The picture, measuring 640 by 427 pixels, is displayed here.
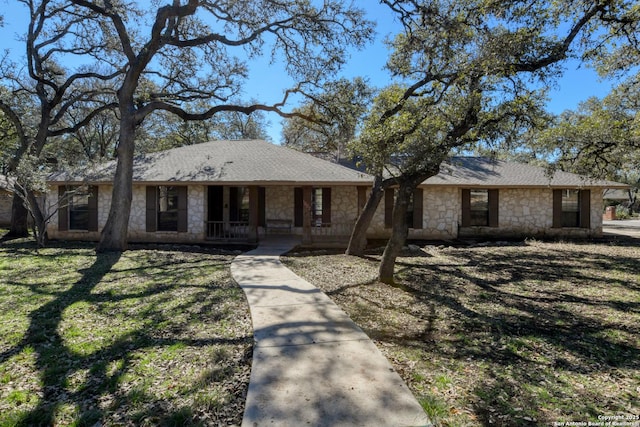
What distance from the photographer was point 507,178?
1592cm

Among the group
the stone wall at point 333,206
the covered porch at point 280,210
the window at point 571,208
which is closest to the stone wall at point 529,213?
the window at point 571,208

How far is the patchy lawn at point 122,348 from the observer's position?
312 centimetres

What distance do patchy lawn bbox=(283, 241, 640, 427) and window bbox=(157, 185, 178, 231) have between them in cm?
664

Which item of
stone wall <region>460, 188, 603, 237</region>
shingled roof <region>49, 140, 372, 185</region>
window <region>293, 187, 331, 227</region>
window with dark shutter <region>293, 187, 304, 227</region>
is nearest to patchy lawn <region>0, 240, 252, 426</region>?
shingled roof <region>49, 140, 372, 185</region>

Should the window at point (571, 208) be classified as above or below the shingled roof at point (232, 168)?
below

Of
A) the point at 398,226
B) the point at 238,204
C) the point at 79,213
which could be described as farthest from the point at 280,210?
the point at 398,226

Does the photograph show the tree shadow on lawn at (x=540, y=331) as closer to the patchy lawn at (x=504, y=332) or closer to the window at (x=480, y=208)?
the patchy lawn at (x=504, y=332)

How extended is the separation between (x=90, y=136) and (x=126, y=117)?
2044 cm

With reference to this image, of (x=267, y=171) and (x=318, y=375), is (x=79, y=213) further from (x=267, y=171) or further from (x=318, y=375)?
(x=318, y=375)

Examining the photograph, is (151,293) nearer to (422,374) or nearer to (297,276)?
(297,276)

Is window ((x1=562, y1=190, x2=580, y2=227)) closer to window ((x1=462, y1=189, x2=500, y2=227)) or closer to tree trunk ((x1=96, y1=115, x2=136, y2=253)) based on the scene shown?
window ((x1=462, y1=189, x2=500, y2=227))

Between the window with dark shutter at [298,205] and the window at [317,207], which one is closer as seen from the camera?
the window at [317,207]

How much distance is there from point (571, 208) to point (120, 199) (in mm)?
18166

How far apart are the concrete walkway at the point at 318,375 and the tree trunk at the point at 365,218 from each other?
17.5 feet
